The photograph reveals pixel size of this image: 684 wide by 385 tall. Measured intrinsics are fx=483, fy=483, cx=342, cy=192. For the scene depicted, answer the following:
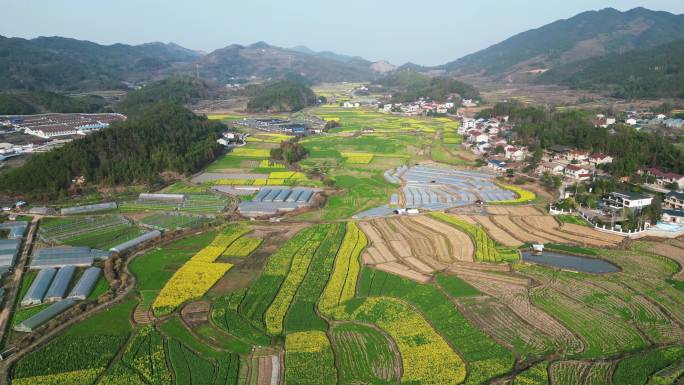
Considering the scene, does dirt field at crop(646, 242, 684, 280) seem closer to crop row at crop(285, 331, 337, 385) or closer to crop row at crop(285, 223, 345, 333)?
crop row at crop(285, 223, 345, 333)

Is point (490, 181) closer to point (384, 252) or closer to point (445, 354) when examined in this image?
point (384, 252)

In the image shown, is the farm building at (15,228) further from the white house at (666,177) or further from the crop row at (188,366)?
the white house at (666,177)

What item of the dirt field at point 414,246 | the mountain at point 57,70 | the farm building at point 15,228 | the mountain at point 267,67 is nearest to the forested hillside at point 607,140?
the dirt field at point 414,246

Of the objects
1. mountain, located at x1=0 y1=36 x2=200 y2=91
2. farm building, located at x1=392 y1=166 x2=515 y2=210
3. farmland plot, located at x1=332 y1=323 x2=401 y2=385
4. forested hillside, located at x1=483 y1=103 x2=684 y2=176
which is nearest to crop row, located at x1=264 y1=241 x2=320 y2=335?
farmland plot, located at x1=332 y1=323 x2=401 y2=385

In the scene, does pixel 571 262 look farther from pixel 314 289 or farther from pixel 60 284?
pixel 60 284

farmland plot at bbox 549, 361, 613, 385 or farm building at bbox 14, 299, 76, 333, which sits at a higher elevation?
farmland plot at bbox 549, 361, 613, 385

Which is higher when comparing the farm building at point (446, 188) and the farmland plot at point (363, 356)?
the farm building at point (446, 188)
